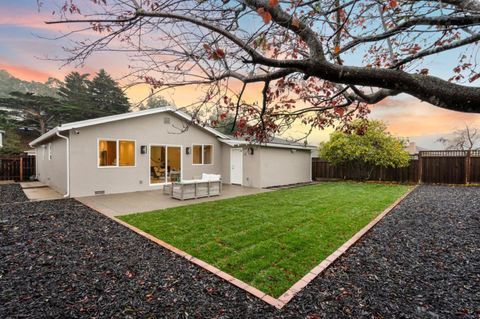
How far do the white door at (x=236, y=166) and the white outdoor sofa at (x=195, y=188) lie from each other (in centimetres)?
350

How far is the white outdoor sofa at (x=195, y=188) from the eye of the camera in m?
9.00

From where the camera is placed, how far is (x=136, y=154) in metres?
11.0

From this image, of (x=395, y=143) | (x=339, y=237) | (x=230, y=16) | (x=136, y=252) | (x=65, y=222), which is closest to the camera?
(x=230, y=16)

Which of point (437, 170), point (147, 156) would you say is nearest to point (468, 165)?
point (437, 170)

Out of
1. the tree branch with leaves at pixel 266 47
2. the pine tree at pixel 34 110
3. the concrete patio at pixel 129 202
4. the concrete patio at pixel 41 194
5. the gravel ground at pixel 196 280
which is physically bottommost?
the gravel ground at pixel 196 280

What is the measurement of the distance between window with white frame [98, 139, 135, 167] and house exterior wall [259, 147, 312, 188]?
637 cm

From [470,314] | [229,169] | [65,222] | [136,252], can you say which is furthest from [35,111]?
[470,314]

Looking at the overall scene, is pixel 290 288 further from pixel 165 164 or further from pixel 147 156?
pixel 165 164

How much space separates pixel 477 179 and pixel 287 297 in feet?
50.9

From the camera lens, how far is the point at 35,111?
1019 inches

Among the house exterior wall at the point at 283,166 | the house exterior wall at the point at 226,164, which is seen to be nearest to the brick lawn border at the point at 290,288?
the house exterior wall at the point at 283,166

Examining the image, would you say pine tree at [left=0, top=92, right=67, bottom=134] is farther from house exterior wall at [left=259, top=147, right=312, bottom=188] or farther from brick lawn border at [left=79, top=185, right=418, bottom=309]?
brick lawn border at [left=79, top=185, right=418, bottom=309]

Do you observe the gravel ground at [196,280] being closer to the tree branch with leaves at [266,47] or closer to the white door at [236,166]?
the tree branch with leaves at [266,47]

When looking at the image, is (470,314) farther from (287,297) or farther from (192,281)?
(192,281)
